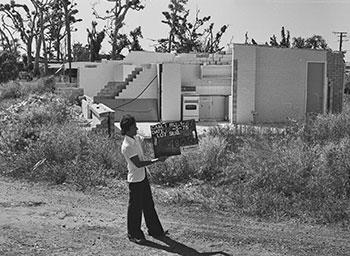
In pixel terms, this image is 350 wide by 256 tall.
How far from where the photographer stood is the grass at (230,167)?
8.70 metres

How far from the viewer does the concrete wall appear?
82.3 ft

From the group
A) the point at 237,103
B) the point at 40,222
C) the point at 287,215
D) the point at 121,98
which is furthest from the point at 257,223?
the point at 121,98

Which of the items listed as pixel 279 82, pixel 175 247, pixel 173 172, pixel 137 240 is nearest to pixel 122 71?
pixel 279 82

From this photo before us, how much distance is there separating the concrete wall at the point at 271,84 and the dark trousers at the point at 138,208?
722 inches

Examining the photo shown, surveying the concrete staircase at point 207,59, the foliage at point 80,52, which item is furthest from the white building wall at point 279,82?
the foliage at point 80,52

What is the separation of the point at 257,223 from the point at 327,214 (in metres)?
1.08

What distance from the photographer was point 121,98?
2762 centimetres

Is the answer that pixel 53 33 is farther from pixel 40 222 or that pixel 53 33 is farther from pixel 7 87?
pixel 40 222

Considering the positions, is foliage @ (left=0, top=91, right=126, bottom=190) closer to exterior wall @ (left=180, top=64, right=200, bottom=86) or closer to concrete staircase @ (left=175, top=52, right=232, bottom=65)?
exterior wall @ (left=180, top=64, right=200, bottom=86)

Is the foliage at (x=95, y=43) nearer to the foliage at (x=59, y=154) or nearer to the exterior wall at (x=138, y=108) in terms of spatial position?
the exterior wall at (x=138, y=108)

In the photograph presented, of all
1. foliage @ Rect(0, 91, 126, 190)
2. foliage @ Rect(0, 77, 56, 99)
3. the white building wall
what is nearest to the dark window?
the white building wall

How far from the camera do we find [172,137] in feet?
25.3

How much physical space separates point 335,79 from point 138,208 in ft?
72.1

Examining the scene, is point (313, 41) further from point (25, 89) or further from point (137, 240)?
point (137, 240)
